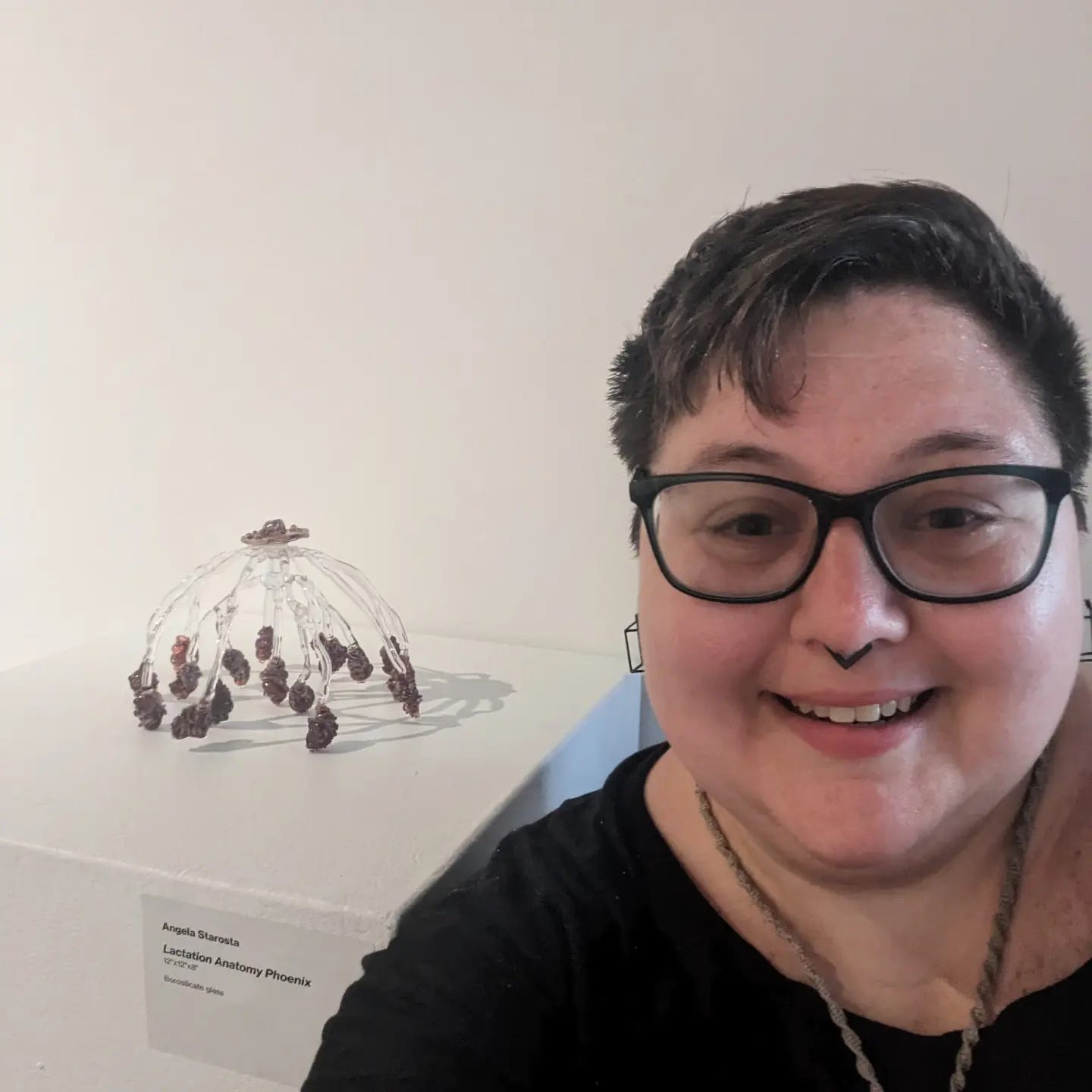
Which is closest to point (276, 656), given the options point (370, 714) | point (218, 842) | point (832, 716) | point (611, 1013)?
point (370, 714)

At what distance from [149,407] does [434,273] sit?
0.50 m

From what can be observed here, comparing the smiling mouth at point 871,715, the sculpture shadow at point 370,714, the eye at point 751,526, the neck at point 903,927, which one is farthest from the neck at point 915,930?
the sculpture shadow at point 370,714

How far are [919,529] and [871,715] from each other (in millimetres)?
112

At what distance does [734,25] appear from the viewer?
1036mm

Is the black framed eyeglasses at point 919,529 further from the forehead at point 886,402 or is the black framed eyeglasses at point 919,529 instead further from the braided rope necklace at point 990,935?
the braided rope necklace at point 990,935

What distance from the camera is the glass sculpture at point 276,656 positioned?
962 mm

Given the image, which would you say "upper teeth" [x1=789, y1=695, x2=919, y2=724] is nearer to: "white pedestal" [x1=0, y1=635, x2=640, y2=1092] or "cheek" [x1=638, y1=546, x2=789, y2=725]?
"cheek" [x1=638, y1=546, x2=789, y2=725]

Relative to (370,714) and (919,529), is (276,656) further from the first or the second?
(919,529)

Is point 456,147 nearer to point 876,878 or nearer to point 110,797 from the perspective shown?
point 110,797

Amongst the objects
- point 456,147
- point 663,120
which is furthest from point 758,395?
point 456,147

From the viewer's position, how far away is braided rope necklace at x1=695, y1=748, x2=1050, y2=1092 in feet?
1.87

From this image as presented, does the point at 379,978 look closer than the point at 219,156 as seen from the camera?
Yes

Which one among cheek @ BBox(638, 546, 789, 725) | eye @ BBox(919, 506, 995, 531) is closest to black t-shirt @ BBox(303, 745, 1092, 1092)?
cheek @ BBox(638, 546, 789, 725)

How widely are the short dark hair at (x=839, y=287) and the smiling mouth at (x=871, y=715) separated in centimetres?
18
